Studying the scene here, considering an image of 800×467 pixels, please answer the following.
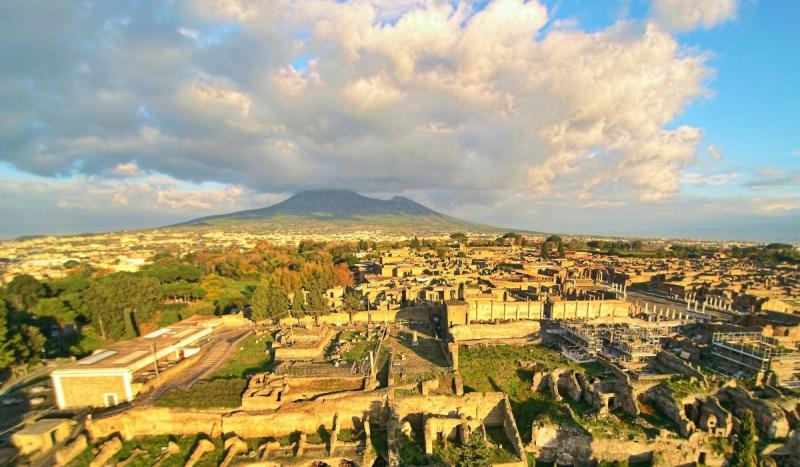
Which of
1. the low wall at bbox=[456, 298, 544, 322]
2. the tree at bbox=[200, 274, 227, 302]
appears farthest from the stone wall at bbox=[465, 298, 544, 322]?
the tree at bbox=[200, 274, 227, 302]

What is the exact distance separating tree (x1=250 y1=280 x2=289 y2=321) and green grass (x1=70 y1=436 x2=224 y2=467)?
47.8ft

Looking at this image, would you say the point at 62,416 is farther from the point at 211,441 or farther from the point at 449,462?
the point at 449,462

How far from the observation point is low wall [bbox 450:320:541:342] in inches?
962

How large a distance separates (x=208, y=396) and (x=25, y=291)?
107 feet

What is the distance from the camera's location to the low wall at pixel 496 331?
24.4 meters

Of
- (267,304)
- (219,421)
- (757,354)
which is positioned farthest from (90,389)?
(757,354)

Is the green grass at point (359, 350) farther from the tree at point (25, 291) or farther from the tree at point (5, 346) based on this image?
the tree at point (25, 291)

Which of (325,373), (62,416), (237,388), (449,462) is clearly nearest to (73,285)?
(62,416)

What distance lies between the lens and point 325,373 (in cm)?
1956

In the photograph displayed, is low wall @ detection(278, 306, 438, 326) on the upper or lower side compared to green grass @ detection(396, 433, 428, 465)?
upper

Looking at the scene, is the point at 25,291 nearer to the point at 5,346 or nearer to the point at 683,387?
the point at 5,346

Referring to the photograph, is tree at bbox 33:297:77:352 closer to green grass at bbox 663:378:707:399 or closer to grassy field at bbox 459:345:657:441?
grassy field at bbox 459:345:657:441

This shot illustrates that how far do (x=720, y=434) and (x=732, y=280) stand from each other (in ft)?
127

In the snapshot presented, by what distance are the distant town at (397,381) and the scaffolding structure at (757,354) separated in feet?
0.40
